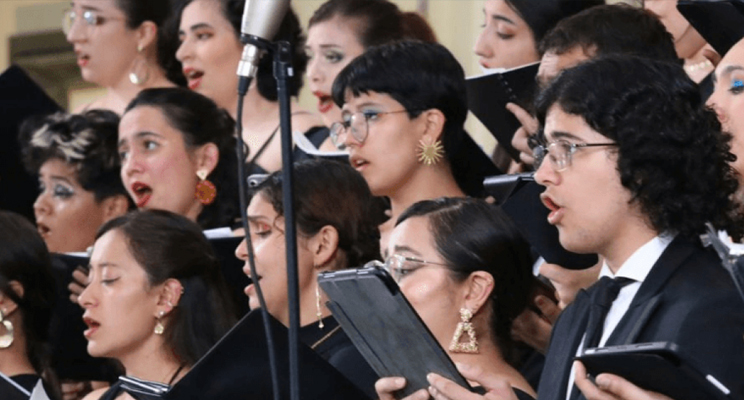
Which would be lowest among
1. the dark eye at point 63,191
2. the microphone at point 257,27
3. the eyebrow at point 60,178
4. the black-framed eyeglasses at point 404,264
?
the dark eye at point 63,191

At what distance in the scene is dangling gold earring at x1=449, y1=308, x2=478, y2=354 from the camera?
132 inches

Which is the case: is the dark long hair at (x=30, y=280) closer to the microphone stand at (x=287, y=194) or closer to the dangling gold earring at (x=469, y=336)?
the dangling gold earring at (x=469, y=336)

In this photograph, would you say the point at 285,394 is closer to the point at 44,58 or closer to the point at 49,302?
the point at 49,302

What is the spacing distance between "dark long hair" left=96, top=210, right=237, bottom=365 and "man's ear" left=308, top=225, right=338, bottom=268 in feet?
1.18

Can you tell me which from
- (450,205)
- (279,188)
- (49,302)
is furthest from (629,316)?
(49,302)

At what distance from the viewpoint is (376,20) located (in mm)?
4758

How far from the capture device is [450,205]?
350cm

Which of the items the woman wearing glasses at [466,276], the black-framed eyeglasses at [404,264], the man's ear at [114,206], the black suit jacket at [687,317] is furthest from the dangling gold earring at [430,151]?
the man's ear at [114,206]

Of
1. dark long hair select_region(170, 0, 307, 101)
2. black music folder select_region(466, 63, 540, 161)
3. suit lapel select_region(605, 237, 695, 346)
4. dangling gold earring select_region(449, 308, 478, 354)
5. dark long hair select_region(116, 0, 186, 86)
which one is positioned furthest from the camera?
dark long hair select_region(116, 0, 186, 86)

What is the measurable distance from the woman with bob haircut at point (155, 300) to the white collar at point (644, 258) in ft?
5.16

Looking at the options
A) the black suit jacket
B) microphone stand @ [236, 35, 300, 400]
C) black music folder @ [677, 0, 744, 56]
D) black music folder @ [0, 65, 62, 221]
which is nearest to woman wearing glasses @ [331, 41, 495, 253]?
black music folder @ [677, 0, 744, 56]

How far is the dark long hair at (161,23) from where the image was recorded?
5.39m

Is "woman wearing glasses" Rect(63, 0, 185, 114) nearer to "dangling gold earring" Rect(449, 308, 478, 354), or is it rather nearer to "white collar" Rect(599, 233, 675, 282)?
Result: "dangling gold earring" Rect(449, 308, 478, 354)

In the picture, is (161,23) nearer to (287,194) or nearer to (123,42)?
(123,42)
